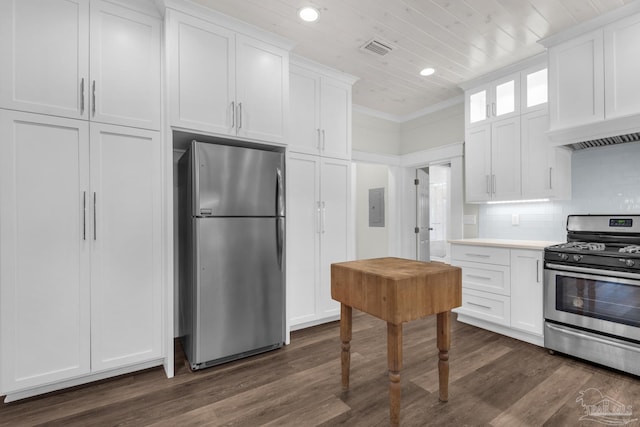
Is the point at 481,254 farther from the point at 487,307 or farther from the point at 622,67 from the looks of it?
the point at 622,67

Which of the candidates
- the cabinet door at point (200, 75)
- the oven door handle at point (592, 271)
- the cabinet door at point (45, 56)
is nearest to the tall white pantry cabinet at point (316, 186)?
the cabinet door at point (200, 75)

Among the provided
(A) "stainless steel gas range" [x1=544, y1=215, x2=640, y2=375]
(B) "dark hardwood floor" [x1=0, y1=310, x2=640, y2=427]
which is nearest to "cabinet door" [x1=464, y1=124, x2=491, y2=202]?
(A) "stainless steel gas range" [x1=544, y1=215, x2=640, y2=375]

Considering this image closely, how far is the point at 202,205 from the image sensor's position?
2.32 m

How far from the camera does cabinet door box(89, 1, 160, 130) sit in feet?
6.97

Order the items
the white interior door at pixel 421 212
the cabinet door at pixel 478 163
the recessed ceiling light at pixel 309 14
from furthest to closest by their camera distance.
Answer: the white interior door at pixel 421 212 < the cabinet door at pixel 478 163 < the recessed ceiling light at pixel 309 14

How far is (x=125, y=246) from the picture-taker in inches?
87.4

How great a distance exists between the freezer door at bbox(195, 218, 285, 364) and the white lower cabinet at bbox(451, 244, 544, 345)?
2.09 meters

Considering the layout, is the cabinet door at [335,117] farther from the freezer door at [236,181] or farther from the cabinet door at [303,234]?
the freezer door at [236,181]

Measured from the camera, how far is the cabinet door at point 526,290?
2787 millimetres

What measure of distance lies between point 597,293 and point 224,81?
136 inches

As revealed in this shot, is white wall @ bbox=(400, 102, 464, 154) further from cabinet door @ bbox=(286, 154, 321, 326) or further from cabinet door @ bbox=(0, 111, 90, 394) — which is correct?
cabinet door @ bbox=(0, 111, 90, 394)

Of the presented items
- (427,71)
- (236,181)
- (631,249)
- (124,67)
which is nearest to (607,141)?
(631,249)

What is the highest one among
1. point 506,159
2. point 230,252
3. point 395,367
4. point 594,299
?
point 506,159

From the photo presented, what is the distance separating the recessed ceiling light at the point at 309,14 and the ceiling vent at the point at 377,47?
2.00 feet
